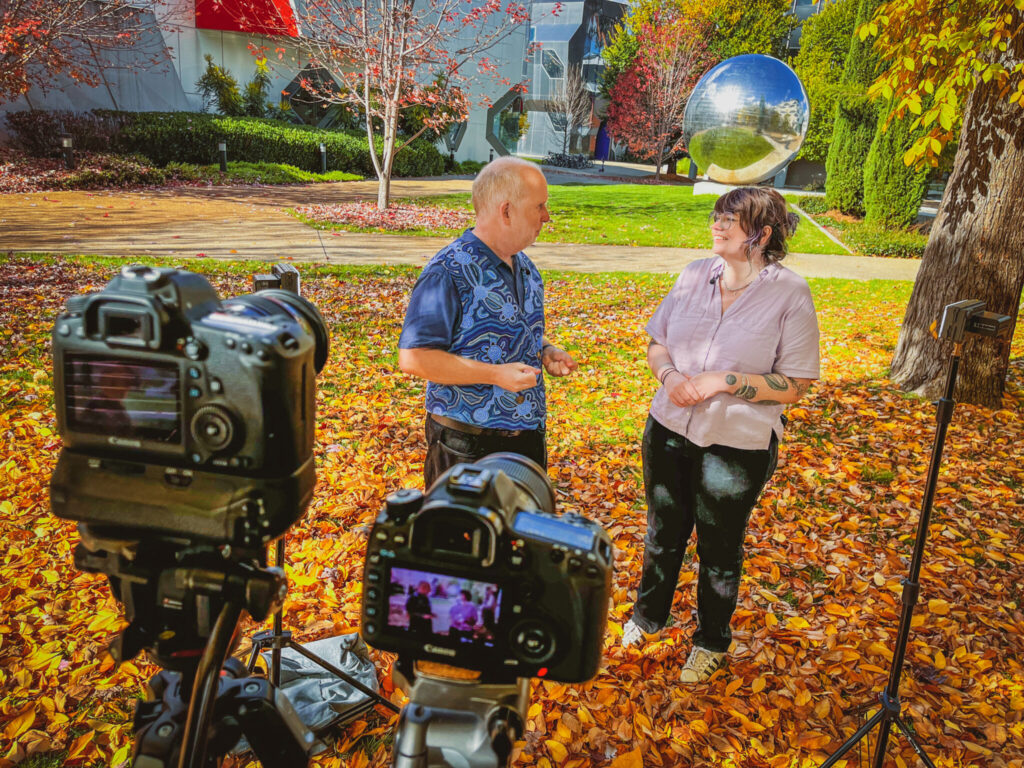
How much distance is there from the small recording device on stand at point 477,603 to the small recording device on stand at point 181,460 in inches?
9.3

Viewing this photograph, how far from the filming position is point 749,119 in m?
3.53

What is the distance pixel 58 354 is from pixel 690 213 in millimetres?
19061

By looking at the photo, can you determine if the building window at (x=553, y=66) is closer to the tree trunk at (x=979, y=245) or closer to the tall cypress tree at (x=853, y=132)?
the tall cypress tree at (x=853, y=132)

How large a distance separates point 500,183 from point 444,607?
1.67 meters

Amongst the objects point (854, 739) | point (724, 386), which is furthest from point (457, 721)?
point (854, 739)

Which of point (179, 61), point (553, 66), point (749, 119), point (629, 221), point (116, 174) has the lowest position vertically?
point (629, 221)

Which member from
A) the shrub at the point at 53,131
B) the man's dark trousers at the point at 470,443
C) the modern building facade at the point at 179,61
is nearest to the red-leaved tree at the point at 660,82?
the modern building facade at the point at 179,61

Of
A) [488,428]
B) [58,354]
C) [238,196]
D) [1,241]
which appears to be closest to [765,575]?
[488,428]

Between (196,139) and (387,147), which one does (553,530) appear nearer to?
(387,147)

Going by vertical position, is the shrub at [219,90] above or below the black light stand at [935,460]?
above

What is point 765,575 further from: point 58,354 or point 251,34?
point 251,34

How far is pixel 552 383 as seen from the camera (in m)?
6.72

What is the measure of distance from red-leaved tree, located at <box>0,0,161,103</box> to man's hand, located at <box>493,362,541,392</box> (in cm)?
1362

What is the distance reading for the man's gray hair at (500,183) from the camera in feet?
7.75
